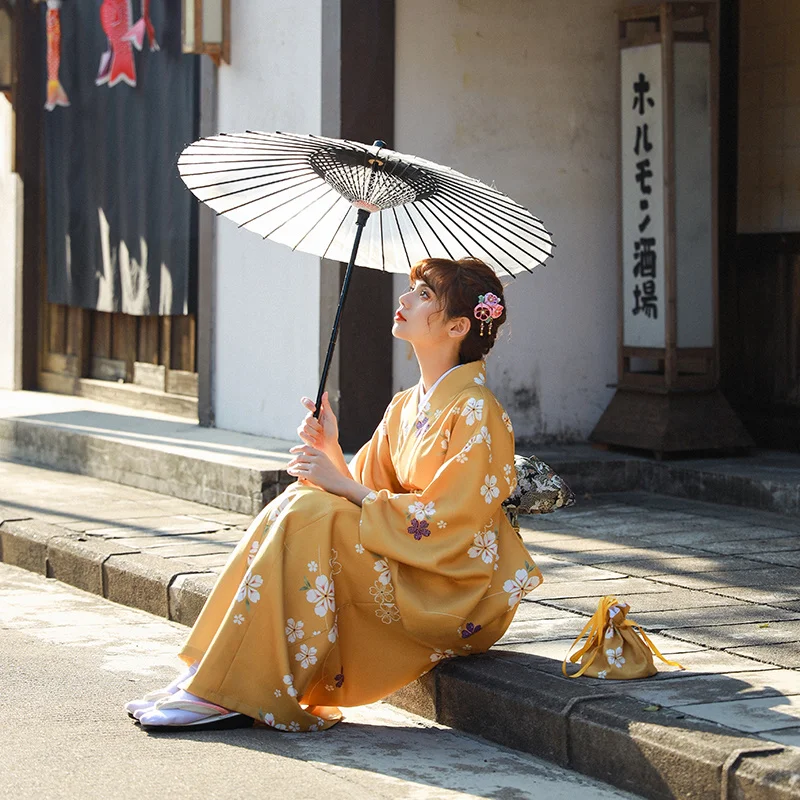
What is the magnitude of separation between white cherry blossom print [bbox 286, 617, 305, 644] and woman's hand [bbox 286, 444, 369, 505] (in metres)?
0.42

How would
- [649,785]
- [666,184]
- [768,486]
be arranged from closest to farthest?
[649,785], [768,486], [666,184]

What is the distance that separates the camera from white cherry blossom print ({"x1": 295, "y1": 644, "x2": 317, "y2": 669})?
4.40 m

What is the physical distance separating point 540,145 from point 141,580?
4012 mm

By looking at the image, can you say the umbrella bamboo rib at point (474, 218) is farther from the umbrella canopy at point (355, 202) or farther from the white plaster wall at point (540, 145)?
the white plaster wall at point (540, 145)

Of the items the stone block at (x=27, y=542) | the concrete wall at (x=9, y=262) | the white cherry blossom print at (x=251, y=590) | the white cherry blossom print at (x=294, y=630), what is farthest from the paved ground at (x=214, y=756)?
the concrete wall at (x=9, y=262)

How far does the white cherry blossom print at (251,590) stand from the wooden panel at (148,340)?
282 inches

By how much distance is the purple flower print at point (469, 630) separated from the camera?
4.54 meters

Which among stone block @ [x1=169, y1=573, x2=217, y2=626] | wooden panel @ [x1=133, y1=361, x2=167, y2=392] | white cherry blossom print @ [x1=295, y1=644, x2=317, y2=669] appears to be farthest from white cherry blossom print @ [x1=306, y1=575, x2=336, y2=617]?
wooden panel @ [x1=133, y1=361, x2=167, y2=392]

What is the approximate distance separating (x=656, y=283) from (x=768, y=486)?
145 cm

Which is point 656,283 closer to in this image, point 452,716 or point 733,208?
A: point 733,208

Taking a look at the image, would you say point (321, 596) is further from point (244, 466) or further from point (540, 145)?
point (540, 145)

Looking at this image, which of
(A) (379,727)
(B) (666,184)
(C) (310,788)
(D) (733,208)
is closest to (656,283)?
(B) (666,184)

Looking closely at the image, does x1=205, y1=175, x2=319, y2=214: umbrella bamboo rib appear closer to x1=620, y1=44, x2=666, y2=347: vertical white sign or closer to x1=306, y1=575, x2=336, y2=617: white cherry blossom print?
x1=306, y1=575, x2=336, y2=617: white cherry blossom print

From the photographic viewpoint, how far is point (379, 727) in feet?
15.1
